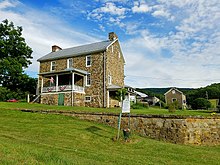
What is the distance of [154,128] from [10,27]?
30.3 m

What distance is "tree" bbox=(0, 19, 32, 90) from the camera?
3181 centimetres

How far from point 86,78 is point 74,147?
18.2 m

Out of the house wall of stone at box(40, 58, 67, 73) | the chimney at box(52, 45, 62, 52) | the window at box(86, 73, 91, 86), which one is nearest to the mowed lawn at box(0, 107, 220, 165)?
the window at box(86, 73, 91, 86)

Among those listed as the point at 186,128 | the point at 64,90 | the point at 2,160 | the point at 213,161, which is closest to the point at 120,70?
the point at 64,90

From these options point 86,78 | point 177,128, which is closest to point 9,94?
point 86,78

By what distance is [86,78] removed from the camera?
1048 inches

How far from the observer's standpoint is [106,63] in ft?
83.9

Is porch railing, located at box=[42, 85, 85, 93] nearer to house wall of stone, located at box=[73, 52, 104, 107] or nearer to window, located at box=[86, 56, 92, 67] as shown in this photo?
house wall of stone, located at box=[73, 52, 104, 107]

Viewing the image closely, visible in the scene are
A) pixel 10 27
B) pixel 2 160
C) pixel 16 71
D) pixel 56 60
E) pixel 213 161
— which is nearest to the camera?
pixel 2 160

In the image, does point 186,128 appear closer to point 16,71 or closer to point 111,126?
point 111,126

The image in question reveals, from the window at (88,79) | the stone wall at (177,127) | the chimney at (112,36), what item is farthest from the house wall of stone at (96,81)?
the stone wall at (177,127)

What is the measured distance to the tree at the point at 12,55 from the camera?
31.8m

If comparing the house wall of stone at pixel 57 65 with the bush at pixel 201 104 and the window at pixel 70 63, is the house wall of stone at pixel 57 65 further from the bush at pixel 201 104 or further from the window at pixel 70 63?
the bush at pixel 201 104

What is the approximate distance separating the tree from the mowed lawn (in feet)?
58.8
